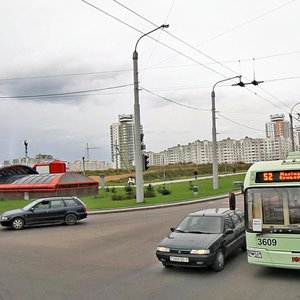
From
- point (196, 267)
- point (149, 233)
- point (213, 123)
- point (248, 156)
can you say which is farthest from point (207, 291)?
point (248, 156)

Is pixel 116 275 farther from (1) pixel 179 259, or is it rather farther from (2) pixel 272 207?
(2) pixel 272 207

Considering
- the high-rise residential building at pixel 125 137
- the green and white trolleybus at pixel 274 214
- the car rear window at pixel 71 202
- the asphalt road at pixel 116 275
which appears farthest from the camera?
the high-rise residential building at pixel 125 137

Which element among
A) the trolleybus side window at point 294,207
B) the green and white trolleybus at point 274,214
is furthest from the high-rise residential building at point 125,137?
the trolleybus side window at point 294,207

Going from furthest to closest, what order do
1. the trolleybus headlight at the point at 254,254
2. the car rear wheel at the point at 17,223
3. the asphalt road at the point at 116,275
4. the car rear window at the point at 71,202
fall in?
1. the car rear window at the point at 71,202
2. the car rear wheel at the point at 17,223
3. the trolleybus headlight at the point at 254,254
4. the asphalt road at the point at 116,275

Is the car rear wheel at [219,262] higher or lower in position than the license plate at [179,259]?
lower

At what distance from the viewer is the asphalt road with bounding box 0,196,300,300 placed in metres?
7.81

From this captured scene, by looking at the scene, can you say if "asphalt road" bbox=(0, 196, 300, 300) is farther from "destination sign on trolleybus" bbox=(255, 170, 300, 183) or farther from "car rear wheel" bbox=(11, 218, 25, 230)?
"car rear wheel" bbox=(11, 218, 25, 230)

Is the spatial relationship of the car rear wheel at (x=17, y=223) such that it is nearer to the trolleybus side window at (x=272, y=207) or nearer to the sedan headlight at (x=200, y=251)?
the sedan headlight at (x=200, y=251)

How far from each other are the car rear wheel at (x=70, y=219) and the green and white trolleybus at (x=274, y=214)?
12356mm

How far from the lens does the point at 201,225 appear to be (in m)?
10.6

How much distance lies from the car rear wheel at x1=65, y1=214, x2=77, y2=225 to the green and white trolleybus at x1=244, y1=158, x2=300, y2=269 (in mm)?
12356

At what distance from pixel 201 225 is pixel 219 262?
1.25m

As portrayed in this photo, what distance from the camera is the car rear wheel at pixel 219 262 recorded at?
31.1 feet

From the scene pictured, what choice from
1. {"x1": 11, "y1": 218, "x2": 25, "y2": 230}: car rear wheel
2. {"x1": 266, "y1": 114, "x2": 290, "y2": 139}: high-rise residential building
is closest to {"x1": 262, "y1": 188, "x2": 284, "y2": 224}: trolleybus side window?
{"x1": 11, "y1": 218, "x2": 25, "y2": 230}: car rear wheel
